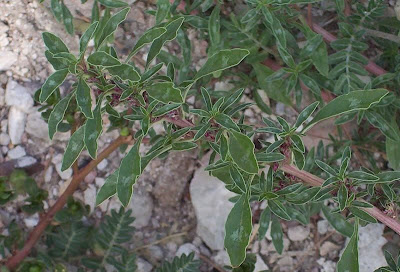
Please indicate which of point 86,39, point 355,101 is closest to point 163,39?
point 86,39

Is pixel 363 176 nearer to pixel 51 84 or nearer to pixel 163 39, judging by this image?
pixel 163 39

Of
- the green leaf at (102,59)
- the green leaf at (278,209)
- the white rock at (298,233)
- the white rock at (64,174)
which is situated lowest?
the white rock at (298,233)

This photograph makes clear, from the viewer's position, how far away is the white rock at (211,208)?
305 centimetres

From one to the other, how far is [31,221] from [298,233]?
1.30m

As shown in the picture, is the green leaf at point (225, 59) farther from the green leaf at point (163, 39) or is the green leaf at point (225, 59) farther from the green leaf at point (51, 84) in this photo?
the green leaf at point (51, 84)

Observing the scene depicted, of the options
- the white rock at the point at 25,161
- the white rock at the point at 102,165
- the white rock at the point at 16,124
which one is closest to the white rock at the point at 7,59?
the white rock at the point at 16,124

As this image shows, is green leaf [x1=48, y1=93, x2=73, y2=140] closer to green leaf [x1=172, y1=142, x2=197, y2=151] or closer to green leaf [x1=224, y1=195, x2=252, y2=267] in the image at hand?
green leaf [x1=172, y1=142, x2=197, y2=151]

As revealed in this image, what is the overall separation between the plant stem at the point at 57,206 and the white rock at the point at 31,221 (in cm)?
13

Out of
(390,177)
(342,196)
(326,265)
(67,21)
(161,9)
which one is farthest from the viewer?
(326,265)

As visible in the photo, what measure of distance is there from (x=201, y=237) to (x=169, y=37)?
1257 mm

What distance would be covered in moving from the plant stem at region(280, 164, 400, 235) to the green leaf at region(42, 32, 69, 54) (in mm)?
844

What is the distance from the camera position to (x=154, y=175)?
123 inches

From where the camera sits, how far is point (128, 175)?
79.1 inches

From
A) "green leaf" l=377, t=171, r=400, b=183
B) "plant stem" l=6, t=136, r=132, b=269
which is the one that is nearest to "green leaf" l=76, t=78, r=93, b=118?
"plant stem" l=6, t=136, r=132, b=269
